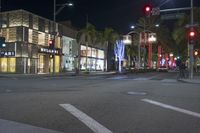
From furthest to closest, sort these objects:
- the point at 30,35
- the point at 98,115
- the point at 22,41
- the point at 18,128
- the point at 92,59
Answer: the point at 92,59
the point at 30,35
the point at 22,41
the point at 98,115
the point at 18,128

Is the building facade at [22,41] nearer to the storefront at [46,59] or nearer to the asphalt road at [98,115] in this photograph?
the storefront at [46,59]

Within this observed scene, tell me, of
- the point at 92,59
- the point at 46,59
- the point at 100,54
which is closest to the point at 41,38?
the point at 46,59

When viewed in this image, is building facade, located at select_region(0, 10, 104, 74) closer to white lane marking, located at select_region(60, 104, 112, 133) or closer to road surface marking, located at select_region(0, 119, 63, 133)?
white lane marking, located at select_region(60, 104, 112, 133)

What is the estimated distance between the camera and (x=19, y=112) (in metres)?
10.4

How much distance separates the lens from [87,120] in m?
9.30

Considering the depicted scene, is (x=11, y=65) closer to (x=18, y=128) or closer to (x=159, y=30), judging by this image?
(x=18, y=128)

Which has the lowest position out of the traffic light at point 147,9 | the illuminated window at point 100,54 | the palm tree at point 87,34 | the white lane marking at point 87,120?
the white lane marking at point 87,120

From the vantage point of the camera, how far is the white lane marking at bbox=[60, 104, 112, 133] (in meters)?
8.24

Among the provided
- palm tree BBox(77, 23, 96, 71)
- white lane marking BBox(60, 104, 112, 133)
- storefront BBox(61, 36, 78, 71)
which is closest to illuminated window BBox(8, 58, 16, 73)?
storefront BBox(61, 36, 78, 71)

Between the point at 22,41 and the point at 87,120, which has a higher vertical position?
the point at 22,41

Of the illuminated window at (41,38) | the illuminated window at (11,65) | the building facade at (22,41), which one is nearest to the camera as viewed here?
the building facade at (22,41)

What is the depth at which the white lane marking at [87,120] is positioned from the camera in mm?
8242

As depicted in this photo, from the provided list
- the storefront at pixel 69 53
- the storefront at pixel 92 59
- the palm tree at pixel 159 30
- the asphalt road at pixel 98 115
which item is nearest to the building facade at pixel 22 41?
the storefront at pixel 69 53

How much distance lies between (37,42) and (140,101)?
39.2 m
